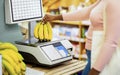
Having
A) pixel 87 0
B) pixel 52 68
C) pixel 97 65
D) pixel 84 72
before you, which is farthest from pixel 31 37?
pixel 87 0

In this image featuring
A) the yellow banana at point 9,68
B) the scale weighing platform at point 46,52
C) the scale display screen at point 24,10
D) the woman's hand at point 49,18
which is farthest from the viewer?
the woman's hand at point 49,18

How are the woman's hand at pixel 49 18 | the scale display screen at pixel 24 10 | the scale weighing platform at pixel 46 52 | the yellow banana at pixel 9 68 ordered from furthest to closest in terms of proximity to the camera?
the woman's hand at pixel 49 18, the scale display screen at pixel 24 10, the scale weighing platform at pixel 46 52, the yellow banana at pixel 9 68

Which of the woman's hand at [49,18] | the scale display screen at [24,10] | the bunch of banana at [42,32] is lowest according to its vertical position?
the bunch of banana at [42,32]

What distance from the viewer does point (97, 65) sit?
149 centimetres

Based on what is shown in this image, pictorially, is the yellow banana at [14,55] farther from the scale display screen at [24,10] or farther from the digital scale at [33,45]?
the scale display screen at [24,10]

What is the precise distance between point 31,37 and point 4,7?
1.07 ft

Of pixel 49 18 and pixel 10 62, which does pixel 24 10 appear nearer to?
pixel 49 18

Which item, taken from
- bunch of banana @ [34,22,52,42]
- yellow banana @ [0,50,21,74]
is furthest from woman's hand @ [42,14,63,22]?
yellow banana @ [0,50,21,74]

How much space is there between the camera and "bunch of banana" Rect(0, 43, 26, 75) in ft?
4.99

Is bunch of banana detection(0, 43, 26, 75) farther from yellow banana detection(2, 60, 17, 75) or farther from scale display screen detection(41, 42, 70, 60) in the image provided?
scale display screen detection(41, 42, 70, 60)

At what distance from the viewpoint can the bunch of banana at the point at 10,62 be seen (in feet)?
4.99

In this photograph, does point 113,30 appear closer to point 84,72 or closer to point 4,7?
point 84,72

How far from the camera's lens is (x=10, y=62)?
1.54 m

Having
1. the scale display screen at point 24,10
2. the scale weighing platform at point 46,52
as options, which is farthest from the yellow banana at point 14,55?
the scale display screen at point 24,10
